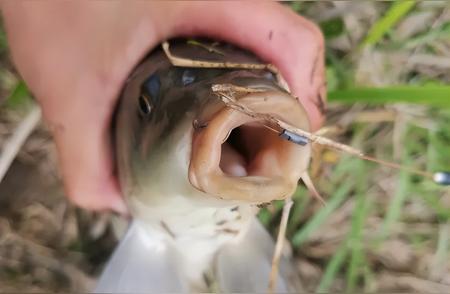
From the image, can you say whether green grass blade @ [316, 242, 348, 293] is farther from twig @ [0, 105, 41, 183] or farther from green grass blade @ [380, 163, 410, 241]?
twig @ [0, 105, 41, 183]

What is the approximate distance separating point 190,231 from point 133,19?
34 centimetres

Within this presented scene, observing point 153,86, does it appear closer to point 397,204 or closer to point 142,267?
point 142,267

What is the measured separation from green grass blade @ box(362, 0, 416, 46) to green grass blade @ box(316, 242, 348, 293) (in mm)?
409

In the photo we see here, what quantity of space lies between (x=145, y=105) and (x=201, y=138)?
10.7 inches

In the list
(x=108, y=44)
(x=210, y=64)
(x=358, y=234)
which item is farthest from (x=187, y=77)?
(x=358, y=234)

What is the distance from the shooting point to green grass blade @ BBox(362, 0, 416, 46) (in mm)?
1539

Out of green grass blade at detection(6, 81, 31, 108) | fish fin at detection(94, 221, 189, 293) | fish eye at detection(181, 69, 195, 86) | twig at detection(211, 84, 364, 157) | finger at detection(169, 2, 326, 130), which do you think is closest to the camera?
twig at detection(211, 84, 364, 157)

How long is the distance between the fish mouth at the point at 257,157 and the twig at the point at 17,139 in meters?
0.77

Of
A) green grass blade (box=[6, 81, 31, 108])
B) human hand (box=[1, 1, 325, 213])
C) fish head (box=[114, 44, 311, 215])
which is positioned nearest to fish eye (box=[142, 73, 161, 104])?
fish head (box=[114, 44, 311, 215])

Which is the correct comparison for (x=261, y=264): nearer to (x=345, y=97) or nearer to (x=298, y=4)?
(x=345, y=97)

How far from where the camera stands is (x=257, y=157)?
38.7 inches

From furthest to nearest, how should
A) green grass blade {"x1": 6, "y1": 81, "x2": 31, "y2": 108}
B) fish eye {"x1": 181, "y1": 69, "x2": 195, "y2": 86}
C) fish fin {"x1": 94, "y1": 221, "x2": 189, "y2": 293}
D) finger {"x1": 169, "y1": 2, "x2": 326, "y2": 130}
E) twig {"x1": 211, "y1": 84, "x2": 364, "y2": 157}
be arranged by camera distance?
1. green grass blade {"x1": 6, "y1": 81, "x2": 31, "y2": 108}
2. fish fin {"x1": 94, "y1": 221, "x2": 189, "y2": 293}
3. finger {"x1": 169, "y1": 2, "x2": 326, "y2": 130}
4. fish eye {"x1": 181, "y1": 69, "x2": 195, "y2": 86}
5. twig {"x1": 211, "y1": 84, "x2": 364, "y2": 157}

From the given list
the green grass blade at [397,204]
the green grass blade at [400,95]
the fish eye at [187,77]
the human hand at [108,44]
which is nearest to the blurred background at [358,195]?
the green grass blade at [397,204]

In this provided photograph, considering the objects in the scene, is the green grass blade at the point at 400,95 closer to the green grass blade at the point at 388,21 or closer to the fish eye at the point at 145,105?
the green grass blade at the point at 388,21
